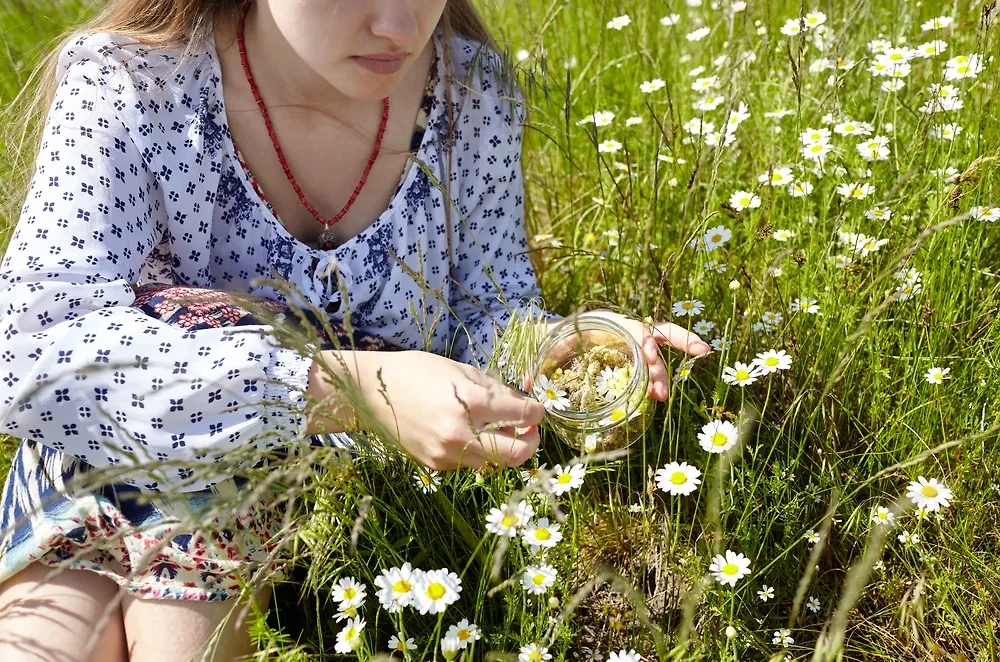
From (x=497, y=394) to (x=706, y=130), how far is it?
3.04ft

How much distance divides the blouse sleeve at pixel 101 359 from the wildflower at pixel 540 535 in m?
0.32

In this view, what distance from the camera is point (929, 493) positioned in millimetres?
1313

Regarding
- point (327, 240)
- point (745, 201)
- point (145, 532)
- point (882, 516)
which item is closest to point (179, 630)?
point (145, 532)

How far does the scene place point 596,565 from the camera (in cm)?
139

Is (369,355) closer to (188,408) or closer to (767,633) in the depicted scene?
(188,408)

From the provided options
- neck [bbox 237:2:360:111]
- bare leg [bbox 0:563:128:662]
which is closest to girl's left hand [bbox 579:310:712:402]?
neck [bbox 237:2:360:111]

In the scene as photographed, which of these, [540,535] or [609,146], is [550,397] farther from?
[609,146]

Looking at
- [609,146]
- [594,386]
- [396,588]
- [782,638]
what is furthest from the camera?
[609,146]

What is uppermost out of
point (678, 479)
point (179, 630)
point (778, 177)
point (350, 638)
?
point (778, 177)

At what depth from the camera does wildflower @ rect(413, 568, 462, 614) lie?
1139 millimetres

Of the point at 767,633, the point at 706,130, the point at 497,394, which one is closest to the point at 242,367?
the point at 497,394

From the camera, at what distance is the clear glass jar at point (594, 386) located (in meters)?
1.30

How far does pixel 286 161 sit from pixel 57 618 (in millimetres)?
776

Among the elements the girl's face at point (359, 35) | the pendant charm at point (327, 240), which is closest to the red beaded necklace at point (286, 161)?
the pendant charm at point (327, 240)
